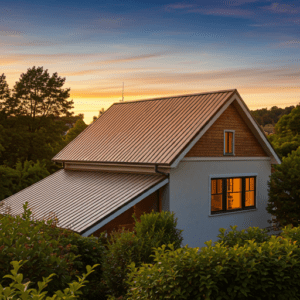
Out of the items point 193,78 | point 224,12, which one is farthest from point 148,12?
point 193,78

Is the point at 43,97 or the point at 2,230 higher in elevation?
the point at 43,97

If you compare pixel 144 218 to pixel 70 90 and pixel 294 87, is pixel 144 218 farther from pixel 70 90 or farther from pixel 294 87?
pixel 294 87

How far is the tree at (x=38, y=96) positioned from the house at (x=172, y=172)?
15.4 m

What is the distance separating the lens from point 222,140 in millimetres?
20016

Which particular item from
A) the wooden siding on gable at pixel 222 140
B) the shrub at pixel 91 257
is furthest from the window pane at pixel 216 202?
the shrub at pixel 91 257

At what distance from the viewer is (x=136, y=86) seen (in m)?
40.3

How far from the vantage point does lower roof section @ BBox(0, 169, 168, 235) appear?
15984 millimetres

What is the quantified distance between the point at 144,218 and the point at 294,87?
127ft

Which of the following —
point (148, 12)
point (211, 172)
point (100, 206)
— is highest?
point (148, 12)

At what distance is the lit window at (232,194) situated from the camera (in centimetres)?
2002

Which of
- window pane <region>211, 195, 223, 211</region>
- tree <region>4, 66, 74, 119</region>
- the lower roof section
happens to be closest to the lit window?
window pane <region>211, 195, 223, 211</region>

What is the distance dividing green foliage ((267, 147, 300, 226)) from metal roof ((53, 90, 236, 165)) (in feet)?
15.5

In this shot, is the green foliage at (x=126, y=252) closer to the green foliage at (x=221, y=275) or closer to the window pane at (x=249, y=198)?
the green foliage at (x=221, y=275)

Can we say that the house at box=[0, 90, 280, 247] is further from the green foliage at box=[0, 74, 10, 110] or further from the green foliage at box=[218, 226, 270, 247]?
the green foliage at box=[0, 74, 10, 110]
